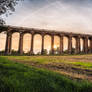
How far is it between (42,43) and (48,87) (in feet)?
142

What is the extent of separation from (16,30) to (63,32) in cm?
2172

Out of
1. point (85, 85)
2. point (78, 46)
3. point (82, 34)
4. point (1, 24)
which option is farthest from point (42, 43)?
point (85, 85)

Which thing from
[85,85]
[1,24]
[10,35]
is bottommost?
[85,85]

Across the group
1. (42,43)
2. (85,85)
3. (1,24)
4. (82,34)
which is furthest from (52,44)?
(85,85)

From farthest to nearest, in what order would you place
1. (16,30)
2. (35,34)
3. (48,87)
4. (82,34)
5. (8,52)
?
1. (82,34)
2. (35,34)
3. (16,30)
4. (8,52)
5. (48,87)

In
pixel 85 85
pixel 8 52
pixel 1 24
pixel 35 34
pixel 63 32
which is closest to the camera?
pixel 85 85

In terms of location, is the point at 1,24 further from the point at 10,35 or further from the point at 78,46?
the point at 78,46

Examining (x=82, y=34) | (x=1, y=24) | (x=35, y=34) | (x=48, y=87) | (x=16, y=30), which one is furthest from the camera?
(x=82, y=34)

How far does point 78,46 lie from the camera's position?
53438 millimetres

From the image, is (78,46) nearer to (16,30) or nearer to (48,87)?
(16,30)

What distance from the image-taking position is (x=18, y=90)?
3.55 metres

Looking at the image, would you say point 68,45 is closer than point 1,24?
No

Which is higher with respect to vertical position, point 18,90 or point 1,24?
point 1,24

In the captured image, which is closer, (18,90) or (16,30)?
(18,90)
